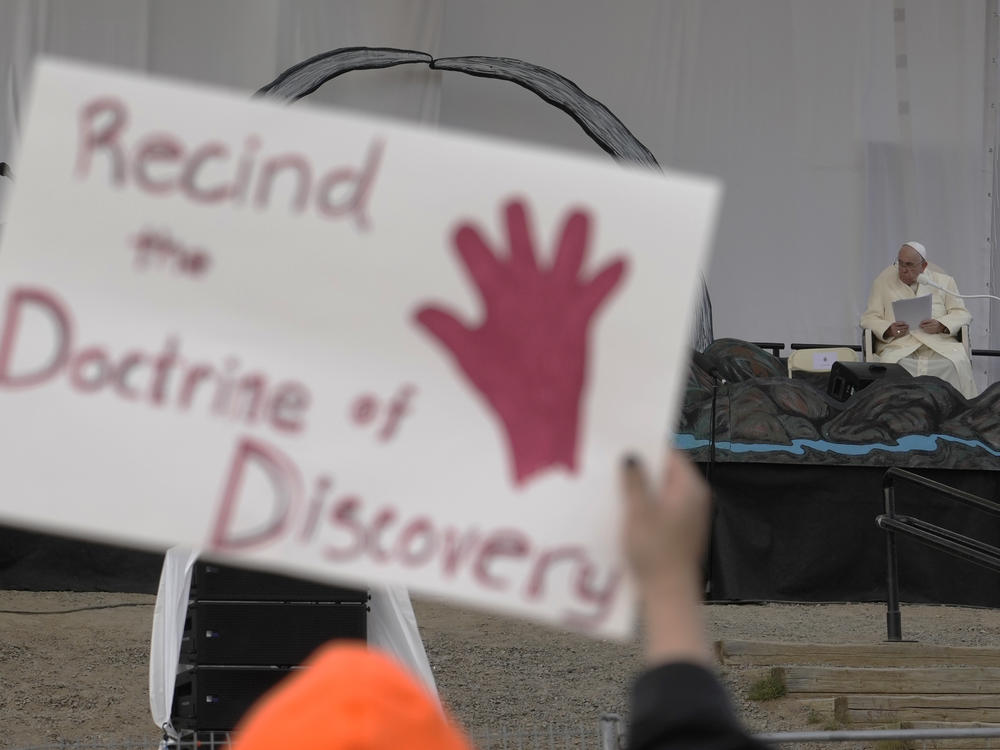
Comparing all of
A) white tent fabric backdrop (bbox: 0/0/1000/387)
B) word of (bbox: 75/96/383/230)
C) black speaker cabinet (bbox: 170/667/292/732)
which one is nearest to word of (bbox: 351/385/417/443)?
word of (bbox: 75/96/383/230)

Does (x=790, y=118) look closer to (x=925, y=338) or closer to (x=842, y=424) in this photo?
(x=925, y=338)

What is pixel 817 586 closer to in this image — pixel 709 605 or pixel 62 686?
pixel 709 605

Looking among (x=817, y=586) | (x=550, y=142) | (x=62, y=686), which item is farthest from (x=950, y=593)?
(x=550, y=142)

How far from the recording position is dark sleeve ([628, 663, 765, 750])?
1.24 metres

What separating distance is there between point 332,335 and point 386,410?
0.10m

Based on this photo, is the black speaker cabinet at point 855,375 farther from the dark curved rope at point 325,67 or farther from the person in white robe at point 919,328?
A: the dark curved rope at point 325,67

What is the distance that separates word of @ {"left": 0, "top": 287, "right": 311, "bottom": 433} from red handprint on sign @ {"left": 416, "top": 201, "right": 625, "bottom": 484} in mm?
173

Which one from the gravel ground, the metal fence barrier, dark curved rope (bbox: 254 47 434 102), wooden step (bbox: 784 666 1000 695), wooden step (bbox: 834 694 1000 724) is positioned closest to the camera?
the metal fence barrier

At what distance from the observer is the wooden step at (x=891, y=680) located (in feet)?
23.9

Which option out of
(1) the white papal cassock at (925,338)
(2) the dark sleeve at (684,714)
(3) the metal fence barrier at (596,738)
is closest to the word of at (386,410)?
(2) the dark sleeve at (684,714)

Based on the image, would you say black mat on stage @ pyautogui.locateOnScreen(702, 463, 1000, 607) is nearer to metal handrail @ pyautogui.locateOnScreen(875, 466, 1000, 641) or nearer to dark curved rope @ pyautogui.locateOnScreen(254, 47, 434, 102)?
metal handrail @ pyautogui.locateOnScreen(875, 466, 1000, 641)

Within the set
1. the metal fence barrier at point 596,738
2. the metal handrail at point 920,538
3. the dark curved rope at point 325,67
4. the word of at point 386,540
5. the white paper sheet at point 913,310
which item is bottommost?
the metal fence barrier at point 596,738

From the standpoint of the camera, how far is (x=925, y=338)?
11211 mm

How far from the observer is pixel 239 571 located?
543 centimetres
